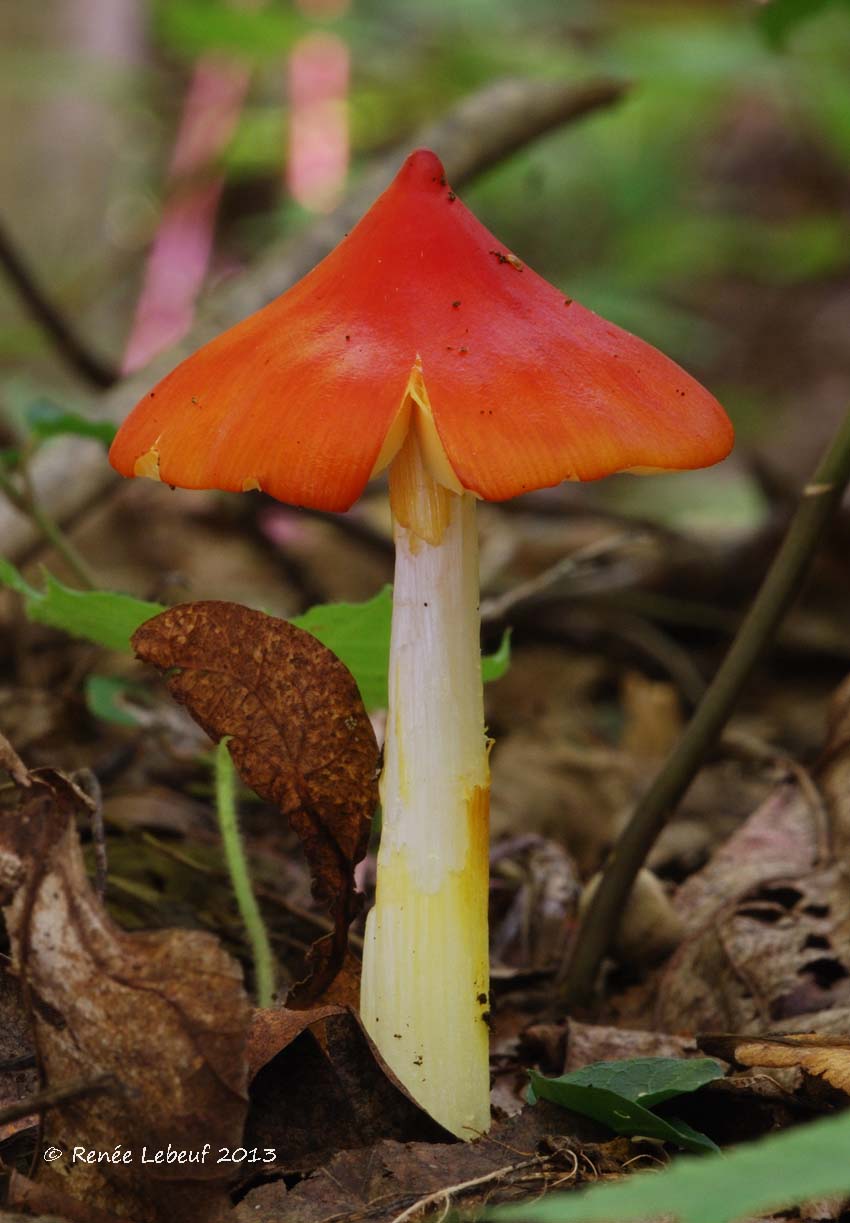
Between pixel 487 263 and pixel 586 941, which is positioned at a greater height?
pixel 487 263

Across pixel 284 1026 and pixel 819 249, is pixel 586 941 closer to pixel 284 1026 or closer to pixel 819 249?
pixel 284 1026

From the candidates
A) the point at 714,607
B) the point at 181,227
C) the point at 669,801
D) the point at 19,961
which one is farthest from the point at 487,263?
the point at 181,227

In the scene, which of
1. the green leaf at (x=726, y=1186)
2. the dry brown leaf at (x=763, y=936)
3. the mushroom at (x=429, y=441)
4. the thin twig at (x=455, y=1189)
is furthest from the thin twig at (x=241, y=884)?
the green leaf at (x=726, y=1186)

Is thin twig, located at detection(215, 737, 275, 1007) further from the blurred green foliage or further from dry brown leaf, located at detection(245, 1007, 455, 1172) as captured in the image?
the blurred green foliage

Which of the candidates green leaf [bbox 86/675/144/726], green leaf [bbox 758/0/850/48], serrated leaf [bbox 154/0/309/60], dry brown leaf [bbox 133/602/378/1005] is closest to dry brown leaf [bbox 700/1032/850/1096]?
dry brown leaf [bbox 133/602/378/1005]

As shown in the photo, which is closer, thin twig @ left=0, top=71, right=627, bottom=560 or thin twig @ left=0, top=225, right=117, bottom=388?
thin twig @ left=0, top=71, right=627, bottom=560

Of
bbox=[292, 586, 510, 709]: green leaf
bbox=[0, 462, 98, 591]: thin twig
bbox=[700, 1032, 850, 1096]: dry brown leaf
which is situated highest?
bbox=[0, 462, 98, 591]: thin twig

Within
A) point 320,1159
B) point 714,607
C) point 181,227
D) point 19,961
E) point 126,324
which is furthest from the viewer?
point 126,324

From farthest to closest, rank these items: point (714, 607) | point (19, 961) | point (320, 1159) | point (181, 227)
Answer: point (181, 227) → point (714, 607) → point (320, 1159) → point (19, 961)
